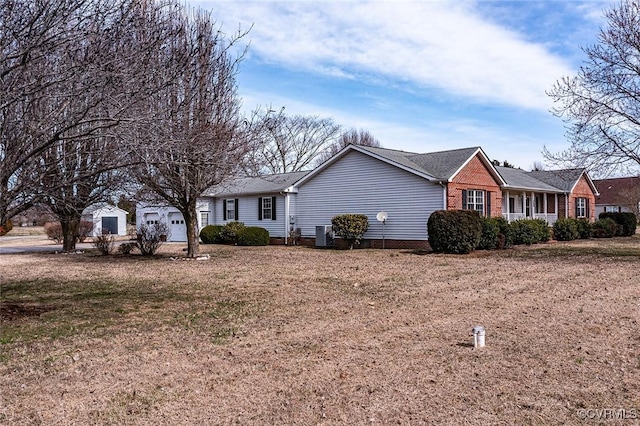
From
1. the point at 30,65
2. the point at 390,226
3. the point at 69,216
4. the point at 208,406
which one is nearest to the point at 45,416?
the point at 208,406

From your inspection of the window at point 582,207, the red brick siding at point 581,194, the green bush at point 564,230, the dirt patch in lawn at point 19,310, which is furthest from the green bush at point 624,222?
the dirt patch in lawn at point 19,310

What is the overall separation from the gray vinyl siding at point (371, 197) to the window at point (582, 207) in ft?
53.7

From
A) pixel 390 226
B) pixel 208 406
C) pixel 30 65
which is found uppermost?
pixel 30 65

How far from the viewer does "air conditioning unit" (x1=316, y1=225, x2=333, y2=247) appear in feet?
80.6

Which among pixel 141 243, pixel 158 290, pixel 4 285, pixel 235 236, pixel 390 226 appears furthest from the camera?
pixel 235 236

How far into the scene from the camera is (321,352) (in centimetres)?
595

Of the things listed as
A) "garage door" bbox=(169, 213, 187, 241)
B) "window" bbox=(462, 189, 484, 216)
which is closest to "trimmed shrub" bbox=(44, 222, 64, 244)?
"garage door" bbox=(169, 213, 187, 241)

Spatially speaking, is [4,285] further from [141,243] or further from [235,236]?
[235,236]

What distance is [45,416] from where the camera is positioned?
412 cm

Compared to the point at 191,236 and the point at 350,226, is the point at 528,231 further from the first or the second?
the point at 191,236

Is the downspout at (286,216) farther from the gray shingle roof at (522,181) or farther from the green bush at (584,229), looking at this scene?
the green bush at (584,229)

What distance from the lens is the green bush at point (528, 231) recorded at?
75.2 ft

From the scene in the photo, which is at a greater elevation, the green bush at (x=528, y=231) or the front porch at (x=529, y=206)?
the front porch at (x=529, y=206)

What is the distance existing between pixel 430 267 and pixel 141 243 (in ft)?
38.4
